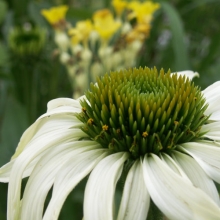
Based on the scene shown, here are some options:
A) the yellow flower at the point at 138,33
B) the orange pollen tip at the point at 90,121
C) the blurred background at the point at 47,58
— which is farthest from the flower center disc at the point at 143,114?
the yellow flower at the point at 138,33

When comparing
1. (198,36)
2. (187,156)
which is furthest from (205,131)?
(198,36)

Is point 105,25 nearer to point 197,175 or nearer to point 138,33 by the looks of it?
point 138,33

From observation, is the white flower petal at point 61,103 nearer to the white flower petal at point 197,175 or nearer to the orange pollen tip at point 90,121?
the orange pollen tip at point 90,121

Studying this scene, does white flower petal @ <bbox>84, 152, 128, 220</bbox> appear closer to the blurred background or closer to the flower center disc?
the flower center disc

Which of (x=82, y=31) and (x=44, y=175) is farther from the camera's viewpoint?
(x=82, y=31)

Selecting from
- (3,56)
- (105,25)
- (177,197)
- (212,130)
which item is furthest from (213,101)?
(3,56)

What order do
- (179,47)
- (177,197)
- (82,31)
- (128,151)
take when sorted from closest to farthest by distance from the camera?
1. (177,197)
2. (128,151)
3. (82,31)
4. (179,47)
